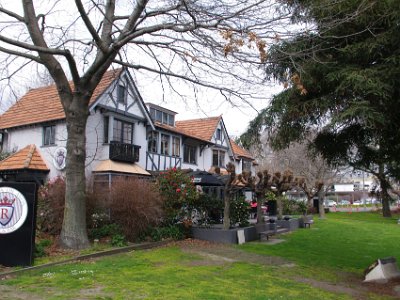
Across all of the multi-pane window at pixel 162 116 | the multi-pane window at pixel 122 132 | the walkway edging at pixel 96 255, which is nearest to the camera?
the walkway edging at pixel 96 255

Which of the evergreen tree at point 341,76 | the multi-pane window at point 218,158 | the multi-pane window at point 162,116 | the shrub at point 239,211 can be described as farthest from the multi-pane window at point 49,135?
the multi-pane window at point 218,158

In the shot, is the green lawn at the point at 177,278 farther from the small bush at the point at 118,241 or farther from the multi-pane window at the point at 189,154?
the multi-pane window at the point at 189,154

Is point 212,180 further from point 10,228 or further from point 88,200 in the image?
point 10,228

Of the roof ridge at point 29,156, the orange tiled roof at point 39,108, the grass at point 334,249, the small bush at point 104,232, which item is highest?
the orange tiled roof at point 39,108

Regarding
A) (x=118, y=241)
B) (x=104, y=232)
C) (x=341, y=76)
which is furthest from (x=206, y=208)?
(x=341, y=76)

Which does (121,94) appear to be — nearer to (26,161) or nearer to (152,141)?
(152,141)

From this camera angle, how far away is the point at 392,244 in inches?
701

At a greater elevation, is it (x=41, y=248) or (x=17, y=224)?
(x=17, y=224)

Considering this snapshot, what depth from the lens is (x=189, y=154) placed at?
108ft

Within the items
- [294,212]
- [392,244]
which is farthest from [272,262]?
[294,212]

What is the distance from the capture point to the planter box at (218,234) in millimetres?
16075

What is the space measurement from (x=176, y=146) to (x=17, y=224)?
21.4 metres

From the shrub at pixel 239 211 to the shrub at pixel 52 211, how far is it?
7.01m

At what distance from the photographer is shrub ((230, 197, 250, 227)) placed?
18.0 m
